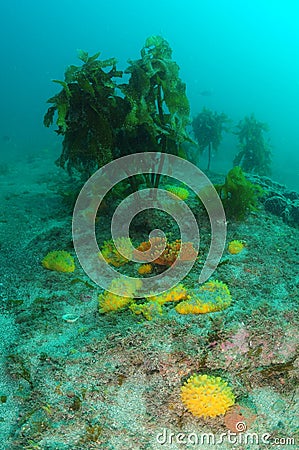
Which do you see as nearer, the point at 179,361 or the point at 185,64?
the point at 179,361

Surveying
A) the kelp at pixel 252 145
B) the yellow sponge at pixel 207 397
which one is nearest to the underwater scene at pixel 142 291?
the yellow sponge at pixel 207 397

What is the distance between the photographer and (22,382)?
137 inches

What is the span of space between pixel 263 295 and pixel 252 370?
111cm

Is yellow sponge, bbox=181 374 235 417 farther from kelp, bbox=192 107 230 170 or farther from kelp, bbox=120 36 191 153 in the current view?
kelp, bbox=192 107 230 170

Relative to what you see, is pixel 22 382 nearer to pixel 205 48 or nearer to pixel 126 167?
pixel 126 167

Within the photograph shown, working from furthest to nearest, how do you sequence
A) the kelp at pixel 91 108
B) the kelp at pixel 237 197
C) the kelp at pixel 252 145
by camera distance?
the kelp at pixel 252 145 < the kelp at pixel 237 197 < the kelp at pixel 91 108


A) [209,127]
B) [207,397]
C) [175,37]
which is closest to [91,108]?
[207,397]

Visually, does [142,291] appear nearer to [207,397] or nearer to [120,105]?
[207,397]

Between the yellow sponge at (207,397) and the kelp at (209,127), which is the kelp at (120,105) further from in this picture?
the kelp at (209,127)

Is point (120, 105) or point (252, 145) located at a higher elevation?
point (120, 105)

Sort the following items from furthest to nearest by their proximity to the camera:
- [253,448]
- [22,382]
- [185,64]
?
[185,64] → [22,382] → [253,448]

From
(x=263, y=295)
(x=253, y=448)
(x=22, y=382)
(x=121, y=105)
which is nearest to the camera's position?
(x=253, y=448)

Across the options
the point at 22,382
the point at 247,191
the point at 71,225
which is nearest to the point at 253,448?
the point at 22,382

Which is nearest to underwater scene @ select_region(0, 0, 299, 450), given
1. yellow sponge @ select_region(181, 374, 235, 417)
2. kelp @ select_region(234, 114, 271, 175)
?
yellow sponge @ select_region(181, 374, 235, 417)
